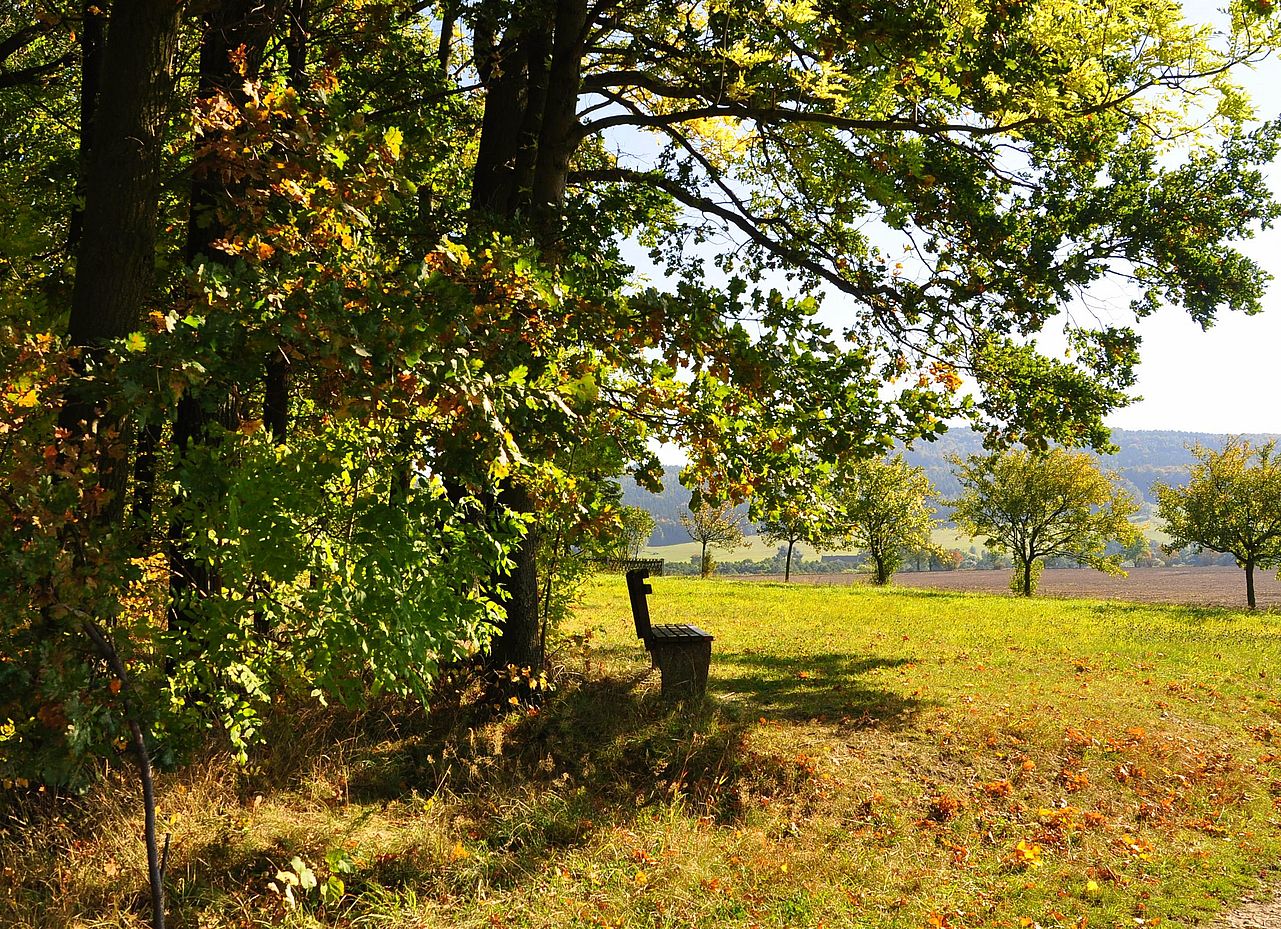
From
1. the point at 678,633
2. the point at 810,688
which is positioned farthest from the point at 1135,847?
the point at 810,688

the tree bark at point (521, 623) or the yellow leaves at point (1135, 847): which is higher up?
the tree bark at point (521, 623)

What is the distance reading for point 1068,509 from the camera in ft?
124

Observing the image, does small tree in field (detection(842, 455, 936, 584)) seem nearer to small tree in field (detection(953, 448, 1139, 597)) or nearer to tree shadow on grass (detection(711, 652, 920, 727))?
small tree in field (detection(953, 448, 1139, 597))

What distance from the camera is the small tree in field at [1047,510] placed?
36969 mm

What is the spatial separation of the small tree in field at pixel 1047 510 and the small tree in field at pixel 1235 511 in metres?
5.90

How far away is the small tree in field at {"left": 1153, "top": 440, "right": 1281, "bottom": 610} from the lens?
2852 centimetres

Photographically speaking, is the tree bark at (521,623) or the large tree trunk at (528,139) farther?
the tree bark at (521,623)

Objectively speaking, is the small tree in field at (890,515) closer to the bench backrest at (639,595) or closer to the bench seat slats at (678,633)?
the bench backrest at (639,595)

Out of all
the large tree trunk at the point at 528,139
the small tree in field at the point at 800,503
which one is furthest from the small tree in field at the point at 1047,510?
the large tree trunk at the point at 528,139

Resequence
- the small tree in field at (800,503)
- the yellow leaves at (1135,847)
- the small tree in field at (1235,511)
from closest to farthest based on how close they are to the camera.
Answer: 1. the yellow leaves at (1135,847)
2. the small tree in field at (800,503)
3. the small tree in field at (1235,511)

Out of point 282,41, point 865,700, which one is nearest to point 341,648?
point 282,41

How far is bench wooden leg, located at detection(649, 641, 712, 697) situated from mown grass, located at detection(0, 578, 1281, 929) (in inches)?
10.5

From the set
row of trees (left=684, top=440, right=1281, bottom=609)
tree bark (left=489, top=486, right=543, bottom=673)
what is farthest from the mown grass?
row of trees (left=684, top=440, right=1281, bottom=609)

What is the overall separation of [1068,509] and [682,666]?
34.6 metres
